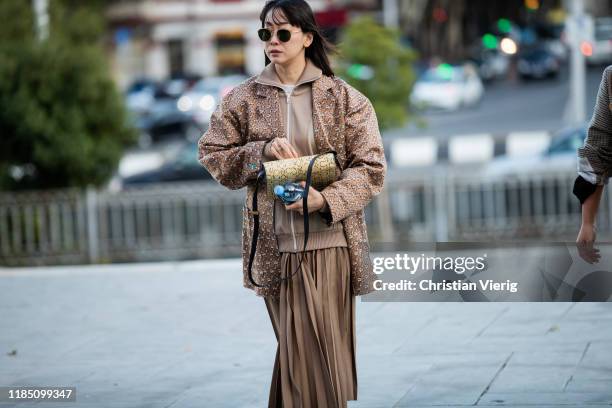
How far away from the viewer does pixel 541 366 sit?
6.77 m

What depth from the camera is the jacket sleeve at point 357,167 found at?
4922 mm

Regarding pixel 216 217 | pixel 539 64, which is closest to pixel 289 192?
pixel 216 217

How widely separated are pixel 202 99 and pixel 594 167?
33.4 m

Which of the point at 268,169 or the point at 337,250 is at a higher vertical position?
the point at 268,169

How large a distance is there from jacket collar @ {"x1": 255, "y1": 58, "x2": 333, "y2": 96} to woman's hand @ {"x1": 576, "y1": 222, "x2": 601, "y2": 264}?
3.90 feet

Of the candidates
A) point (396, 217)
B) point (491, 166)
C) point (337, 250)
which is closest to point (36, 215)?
point (396, 217)

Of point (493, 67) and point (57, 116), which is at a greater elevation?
point (57, 116)

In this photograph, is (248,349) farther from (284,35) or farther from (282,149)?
(284,35)

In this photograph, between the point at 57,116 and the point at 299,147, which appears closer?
the point at 299,147

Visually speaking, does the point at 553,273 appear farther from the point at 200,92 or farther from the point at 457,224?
the point at 200,92

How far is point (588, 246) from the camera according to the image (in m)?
5.11

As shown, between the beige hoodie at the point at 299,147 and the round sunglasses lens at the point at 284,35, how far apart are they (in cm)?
18

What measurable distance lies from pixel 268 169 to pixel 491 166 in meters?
14.7

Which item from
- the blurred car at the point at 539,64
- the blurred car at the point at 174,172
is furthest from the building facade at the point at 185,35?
the blurred car at the point at 174,172
